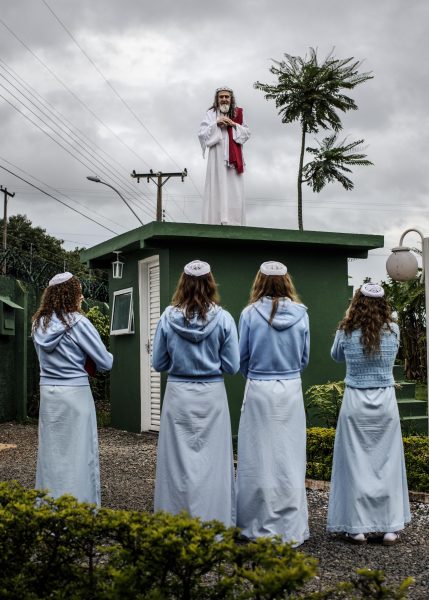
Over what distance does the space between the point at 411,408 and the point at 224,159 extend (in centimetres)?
478

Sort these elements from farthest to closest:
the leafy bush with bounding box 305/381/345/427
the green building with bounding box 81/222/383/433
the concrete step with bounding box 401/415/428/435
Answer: the green building with bounding box 81/222/383/433
the concrete step with bounding box 401/415/428/435
the leafy bush with bounding box 305/381/345/427

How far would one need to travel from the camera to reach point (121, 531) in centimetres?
359

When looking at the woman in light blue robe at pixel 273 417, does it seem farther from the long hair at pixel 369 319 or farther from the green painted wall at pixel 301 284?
the green painted wall at pixel 301 284

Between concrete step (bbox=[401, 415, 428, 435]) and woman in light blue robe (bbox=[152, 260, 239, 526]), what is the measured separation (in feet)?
19.9

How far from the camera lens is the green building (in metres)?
11.3

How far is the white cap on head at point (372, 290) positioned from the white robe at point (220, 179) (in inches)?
227

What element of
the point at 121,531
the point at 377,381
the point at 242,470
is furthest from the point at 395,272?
the point at 121,531

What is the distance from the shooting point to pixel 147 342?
12.2 m

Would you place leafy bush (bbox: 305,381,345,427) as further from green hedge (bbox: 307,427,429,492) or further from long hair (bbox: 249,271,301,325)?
long hair (bbox: 249,271,301,325)

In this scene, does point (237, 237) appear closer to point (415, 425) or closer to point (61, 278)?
point (415, 425)

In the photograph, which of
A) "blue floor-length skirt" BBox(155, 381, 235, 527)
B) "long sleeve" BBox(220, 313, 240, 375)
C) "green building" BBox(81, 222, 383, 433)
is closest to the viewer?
"blue floor-length skirt" BBox(155, 381, 235, 527)

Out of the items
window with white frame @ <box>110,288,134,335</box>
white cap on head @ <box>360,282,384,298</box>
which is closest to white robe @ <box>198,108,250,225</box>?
window with white frame @ <box>110,288,134,335</box>

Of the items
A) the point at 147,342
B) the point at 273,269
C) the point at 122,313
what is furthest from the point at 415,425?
the point at 273,269

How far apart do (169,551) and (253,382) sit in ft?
8.07
